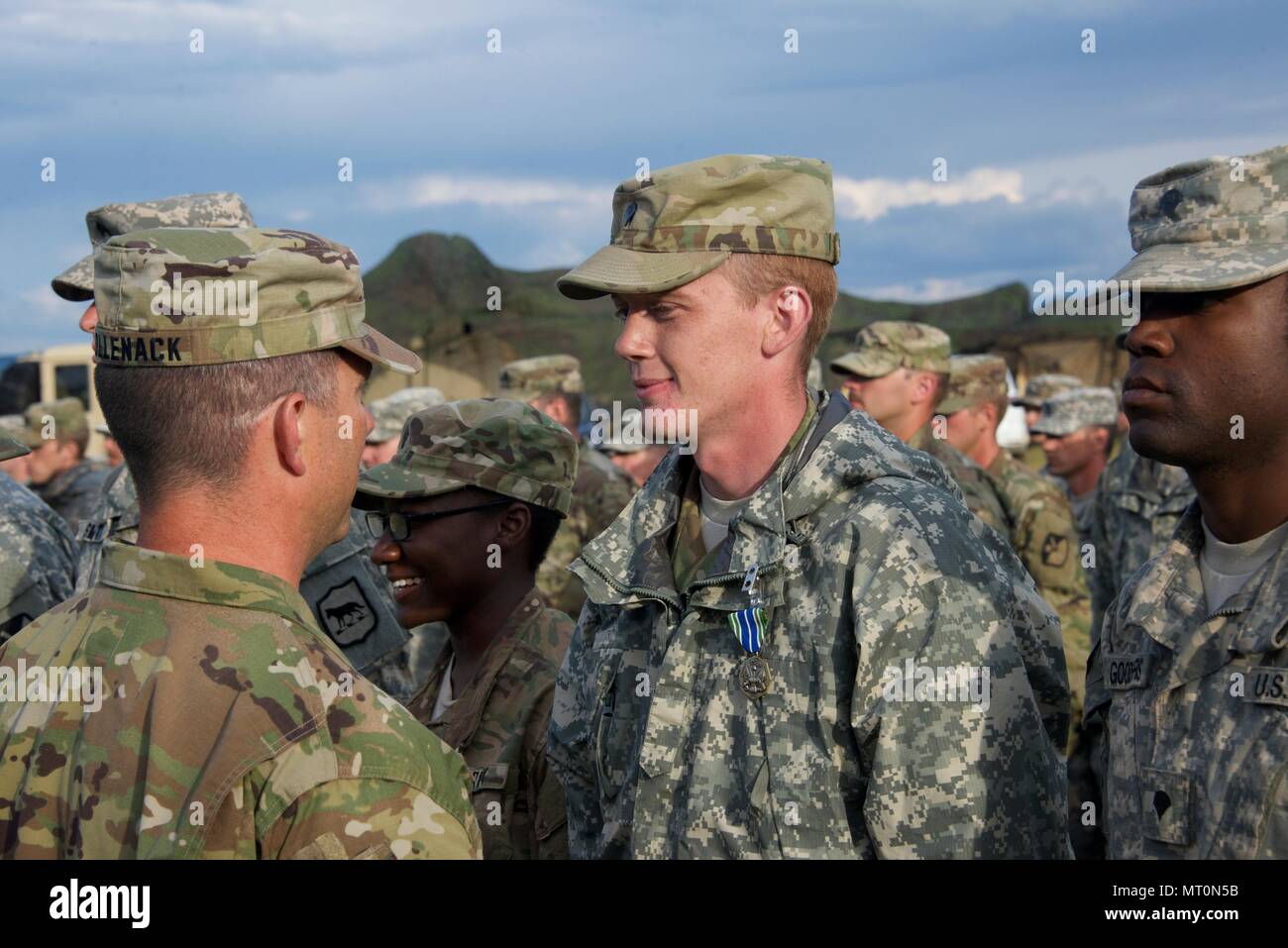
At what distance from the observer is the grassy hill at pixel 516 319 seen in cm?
1984

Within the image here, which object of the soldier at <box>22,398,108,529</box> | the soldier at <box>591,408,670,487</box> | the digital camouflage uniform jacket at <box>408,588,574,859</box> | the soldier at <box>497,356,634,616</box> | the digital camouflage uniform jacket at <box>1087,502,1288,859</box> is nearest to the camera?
the digital camouflage uniform jacket at <box>1087,502,1288,859</box>

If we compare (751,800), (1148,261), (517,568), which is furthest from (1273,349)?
(517,568)

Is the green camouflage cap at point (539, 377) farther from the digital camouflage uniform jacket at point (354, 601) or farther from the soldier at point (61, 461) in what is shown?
the digital camouflage uniform jacket at point (354, 601)

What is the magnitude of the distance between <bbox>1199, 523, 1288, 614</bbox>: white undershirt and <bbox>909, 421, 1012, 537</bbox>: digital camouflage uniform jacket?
4.24 meters

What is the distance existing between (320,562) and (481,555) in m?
0.98

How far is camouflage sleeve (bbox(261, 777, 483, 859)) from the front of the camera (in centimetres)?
198

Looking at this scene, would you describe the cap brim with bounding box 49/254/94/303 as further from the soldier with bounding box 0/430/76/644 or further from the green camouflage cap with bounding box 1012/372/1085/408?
the green camouflage cap with bounding box 1012/372/1085/408

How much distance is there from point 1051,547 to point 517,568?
4.28 meters

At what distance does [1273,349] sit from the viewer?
271 centimetres

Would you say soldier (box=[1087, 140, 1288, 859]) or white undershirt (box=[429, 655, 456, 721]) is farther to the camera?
white undershirt (box=[429, 655, 456, 721])

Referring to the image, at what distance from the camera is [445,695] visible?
4176 millimetres

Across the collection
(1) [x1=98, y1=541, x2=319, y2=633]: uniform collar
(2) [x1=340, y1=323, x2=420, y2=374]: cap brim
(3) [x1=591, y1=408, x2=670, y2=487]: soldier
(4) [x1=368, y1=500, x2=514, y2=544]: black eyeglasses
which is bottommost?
(3) [x1=591, y1=408, x2=670, y2=487]: soldier

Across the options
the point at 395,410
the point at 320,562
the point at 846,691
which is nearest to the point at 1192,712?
the point at 846,691

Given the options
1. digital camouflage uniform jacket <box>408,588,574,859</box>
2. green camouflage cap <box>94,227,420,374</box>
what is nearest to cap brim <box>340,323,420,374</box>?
green camouflage cap <box>94,227,420,374</box>
